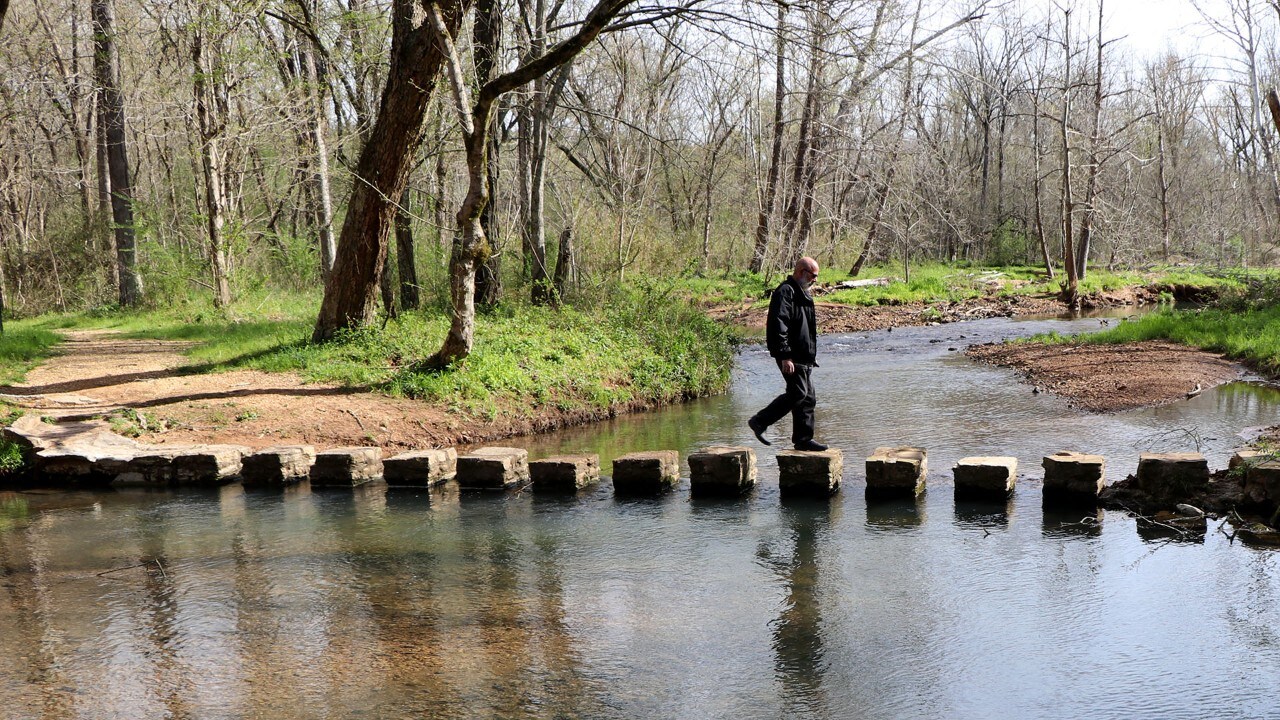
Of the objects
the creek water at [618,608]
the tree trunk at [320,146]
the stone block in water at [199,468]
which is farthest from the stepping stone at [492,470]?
the tree trunk at [320,146]

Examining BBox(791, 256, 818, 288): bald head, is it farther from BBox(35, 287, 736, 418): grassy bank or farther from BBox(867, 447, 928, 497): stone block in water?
BBox(35, 287, 736, 418): grassy bank

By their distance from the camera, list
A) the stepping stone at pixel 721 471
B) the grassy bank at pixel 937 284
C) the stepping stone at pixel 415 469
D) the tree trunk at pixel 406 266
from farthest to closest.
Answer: the grassy bank at pixel 937 284 → the tree trunk at pixel 406 266 → the stepping stone at pixel 415 469 → the stepping stone at pixel 721 471

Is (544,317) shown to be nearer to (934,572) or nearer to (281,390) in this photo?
(281,390)

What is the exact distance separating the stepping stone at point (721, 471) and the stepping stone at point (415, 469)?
2400mm

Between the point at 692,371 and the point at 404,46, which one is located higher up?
the point at 404,46

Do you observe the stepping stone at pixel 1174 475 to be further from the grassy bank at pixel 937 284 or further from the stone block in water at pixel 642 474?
the grassy bank at pixel 937 284

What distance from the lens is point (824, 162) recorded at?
31000 mm

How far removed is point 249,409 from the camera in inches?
449

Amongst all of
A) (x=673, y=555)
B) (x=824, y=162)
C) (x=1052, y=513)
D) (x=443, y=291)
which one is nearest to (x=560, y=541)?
(x=673, y=555)

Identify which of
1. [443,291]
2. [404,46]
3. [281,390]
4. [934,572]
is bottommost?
[934,572]

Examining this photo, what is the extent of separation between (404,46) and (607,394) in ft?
18.4

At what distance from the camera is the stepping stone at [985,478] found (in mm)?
8172

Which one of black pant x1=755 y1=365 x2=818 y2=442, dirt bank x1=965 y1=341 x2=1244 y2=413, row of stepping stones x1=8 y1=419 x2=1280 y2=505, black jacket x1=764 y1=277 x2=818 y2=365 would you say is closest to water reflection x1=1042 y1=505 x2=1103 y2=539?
row of stepping stones x1=8 y1=419 x2=1280 y2=505

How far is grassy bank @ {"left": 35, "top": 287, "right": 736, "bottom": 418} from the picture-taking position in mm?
12688
